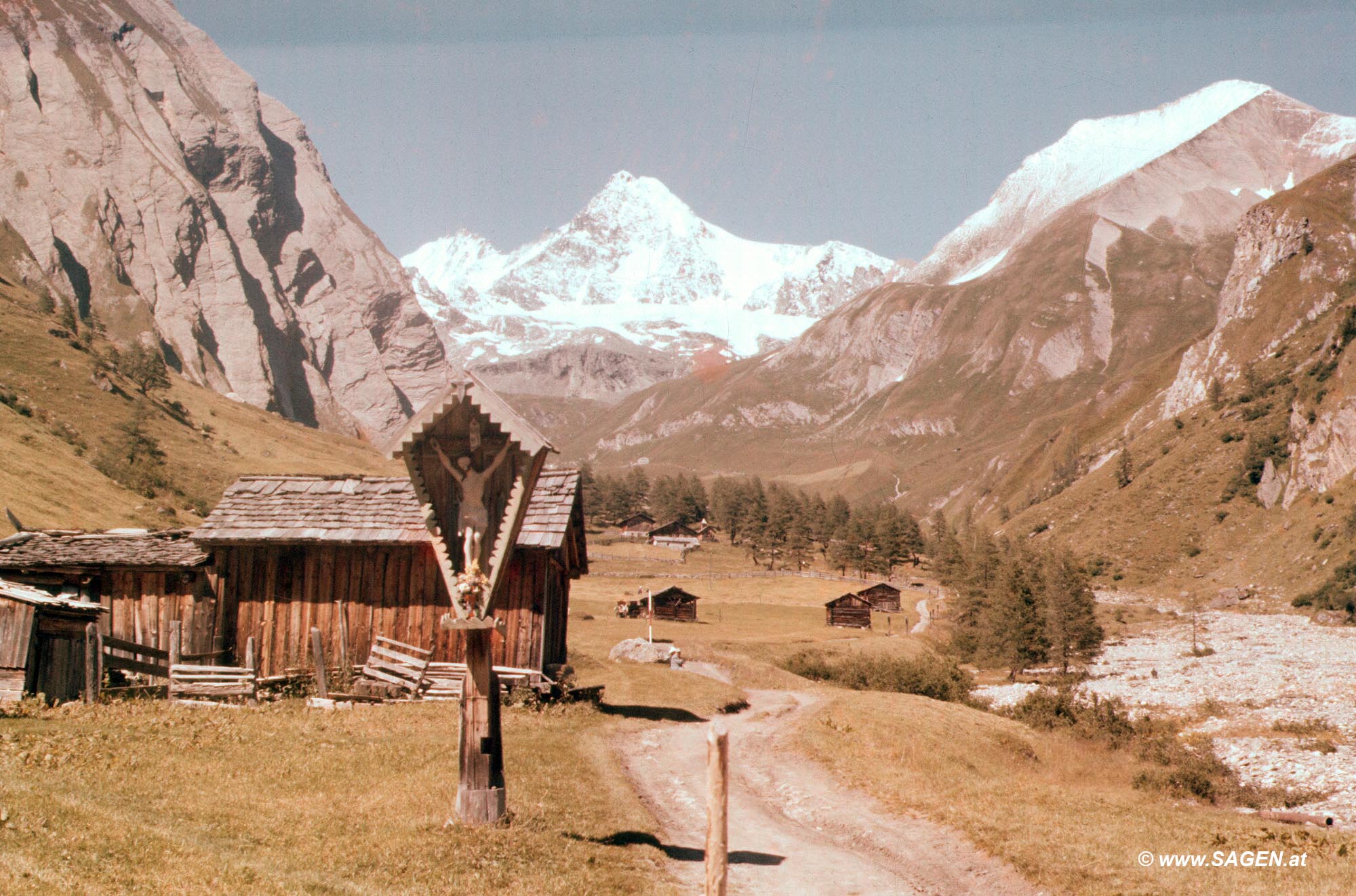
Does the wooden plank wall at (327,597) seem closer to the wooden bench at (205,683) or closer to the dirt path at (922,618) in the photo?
the wooden bench at (205,683)

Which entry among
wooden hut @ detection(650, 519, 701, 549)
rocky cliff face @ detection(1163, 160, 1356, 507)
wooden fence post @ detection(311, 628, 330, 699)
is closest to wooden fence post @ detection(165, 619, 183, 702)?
wooden fence post @ detection(311, 628, 330, 699)

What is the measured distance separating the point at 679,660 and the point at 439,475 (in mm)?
33174

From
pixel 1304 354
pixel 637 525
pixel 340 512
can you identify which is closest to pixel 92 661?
pixel 340 512

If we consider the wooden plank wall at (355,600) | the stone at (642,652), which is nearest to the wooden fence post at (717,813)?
the wooden plank wall at (355,600)

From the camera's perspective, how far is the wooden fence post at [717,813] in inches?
364

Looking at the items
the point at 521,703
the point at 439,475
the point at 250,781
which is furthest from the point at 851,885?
the point at 521,703

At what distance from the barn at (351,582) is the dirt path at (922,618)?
2569 inches

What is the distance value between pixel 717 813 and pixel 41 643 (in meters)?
19.6

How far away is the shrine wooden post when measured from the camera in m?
13.7

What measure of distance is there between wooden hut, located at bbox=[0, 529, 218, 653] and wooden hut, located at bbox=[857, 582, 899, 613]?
8064 cm

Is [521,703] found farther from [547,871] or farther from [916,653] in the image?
[916,653]

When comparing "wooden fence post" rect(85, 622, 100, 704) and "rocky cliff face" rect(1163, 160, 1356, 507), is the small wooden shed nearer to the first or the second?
"wooden fence post" rect(85, 622, 100, 704)

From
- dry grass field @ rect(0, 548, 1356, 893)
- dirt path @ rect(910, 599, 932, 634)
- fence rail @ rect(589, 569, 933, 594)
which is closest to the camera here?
dry grass field @ rect(0, 548, 1356, 893)

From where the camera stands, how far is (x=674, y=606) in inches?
3354
